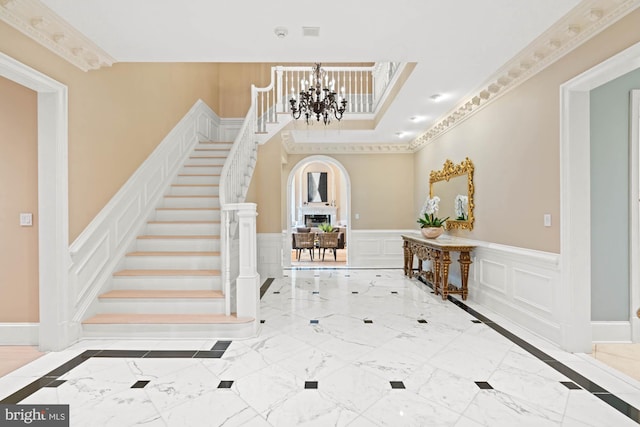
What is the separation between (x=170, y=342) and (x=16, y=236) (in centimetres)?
176

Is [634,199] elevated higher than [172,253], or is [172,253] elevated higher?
[634,199]

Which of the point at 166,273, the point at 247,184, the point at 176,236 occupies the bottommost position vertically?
the point at 166,273

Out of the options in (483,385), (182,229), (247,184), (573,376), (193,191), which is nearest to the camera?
(483,385)

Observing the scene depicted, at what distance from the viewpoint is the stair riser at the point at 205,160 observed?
6.06m

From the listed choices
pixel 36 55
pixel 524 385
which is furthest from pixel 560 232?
pixel 36 55

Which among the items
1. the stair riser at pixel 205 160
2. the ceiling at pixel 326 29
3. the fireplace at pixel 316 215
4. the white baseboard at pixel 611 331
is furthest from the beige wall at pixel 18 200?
the fireplace at pixel 316 215

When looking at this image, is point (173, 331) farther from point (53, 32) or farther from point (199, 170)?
point (199, 170)

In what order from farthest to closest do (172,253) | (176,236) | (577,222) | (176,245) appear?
(176,236) → (176,245) → (172,253) → (577,222)

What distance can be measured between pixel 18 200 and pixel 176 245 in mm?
1694

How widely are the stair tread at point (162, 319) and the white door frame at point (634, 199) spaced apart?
373 cm

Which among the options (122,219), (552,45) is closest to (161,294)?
(122,219)

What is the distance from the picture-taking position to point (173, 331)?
3342 mm

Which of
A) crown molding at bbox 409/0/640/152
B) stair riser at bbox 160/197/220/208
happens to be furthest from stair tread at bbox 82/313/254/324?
crown molding at bbox 409/0/640/152

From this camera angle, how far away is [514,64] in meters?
3.51
